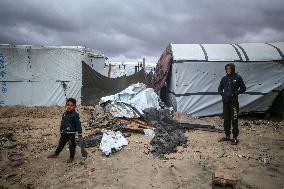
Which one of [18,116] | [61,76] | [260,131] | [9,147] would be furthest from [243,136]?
[61,76]

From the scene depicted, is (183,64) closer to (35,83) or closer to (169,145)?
(169,145)

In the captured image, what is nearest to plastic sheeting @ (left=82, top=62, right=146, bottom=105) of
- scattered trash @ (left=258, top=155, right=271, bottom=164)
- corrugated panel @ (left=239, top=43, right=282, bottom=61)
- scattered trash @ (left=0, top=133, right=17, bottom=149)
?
scattered trash @ (left=0, top=133, right=17, bottom=149)

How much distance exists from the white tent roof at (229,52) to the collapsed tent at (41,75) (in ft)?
10.2

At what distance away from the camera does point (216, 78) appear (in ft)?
34.6

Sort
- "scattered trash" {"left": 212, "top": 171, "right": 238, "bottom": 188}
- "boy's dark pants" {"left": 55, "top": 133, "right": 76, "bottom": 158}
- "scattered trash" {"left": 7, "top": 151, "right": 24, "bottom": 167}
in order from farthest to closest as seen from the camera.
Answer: "boy's dark pants" {"left": 55, "top": 133, "right": 76, "bottom": 158} → "scattered trash" {"left": 7, "top": 151, "right": 24, "bottom": 167} → "scattered trash" {"left": 212, "top": 171, "right": 238, "bottom": 188}

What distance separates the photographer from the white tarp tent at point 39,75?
13.0 metres

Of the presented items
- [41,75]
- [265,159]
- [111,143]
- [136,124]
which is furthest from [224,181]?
[41,75]

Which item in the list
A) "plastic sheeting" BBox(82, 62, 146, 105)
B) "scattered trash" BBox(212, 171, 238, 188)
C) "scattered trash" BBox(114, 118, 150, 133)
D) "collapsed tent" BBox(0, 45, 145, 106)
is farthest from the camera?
"collapsed tent" BBox(0, 45, 145, 106)

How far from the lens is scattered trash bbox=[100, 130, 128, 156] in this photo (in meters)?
5.96

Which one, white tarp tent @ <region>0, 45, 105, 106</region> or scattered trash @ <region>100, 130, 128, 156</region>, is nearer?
scattered trash @ <region>100, 130, 128, 156</region>

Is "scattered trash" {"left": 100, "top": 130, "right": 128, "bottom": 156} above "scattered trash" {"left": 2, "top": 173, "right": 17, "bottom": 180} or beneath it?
above

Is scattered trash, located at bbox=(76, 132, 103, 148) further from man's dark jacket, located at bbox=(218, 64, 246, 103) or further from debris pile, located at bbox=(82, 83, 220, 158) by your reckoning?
man's dark jacket, located at bbox=(218, 64, 246, 103)

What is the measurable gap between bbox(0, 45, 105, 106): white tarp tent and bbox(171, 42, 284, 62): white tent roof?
5005 mm

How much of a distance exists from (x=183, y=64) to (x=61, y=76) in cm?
609
